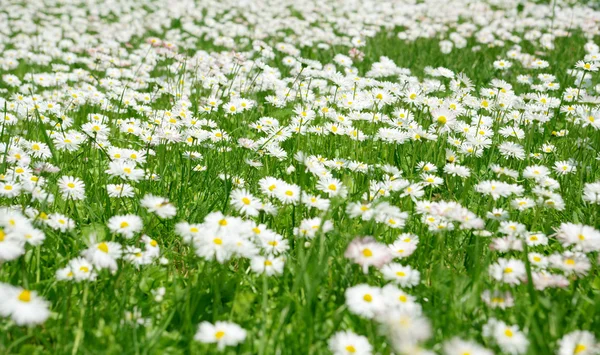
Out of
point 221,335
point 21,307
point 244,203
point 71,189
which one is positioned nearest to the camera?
point 21,307

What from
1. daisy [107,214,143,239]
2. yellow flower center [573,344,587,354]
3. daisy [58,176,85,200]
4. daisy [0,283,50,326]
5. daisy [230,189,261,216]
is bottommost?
daisy [0,283,50,326]

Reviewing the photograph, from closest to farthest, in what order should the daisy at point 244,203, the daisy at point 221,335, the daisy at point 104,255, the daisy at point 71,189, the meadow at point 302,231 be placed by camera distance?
1. the daisy at point 221,335
2. the meadow at point 302,231
3. the daisy at point 104,255
4. the daisy at point 244,203
5. the daisy at point 71,189

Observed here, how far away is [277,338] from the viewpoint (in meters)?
1.60

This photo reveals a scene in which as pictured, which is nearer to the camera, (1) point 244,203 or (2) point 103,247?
(2) point 103,247

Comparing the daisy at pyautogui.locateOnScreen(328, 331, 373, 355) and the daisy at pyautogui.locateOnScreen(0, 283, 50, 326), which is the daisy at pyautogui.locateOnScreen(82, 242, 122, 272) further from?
the daisy at pyautogui.locateOnScreen(328, 331, 373, 355)

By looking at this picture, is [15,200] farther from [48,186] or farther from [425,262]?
[425,262]

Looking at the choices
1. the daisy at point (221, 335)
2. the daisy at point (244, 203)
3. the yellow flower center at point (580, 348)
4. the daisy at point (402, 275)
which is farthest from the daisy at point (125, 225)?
the yellow flower center at point (580, 348)

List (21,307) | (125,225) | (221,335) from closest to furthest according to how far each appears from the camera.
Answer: (21,307) < (221,335) < (125,225)

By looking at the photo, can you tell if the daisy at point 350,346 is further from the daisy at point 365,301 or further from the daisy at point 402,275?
the daisy at point 402,275

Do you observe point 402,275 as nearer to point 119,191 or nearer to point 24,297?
point 24,297

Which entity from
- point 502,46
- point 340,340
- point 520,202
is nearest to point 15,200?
point 340,340

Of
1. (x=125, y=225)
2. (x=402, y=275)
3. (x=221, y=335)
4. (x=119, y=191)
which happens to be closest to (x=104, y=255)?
(x=125, y=225)

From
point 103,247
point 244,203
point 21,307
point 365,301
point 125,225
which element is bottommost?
point 21,307

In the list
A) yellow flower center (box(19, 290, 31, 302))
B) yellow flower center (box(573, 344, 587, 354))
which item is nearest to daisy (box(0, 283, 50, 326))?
yellow flower center (box(19, 290, 31, 302))
